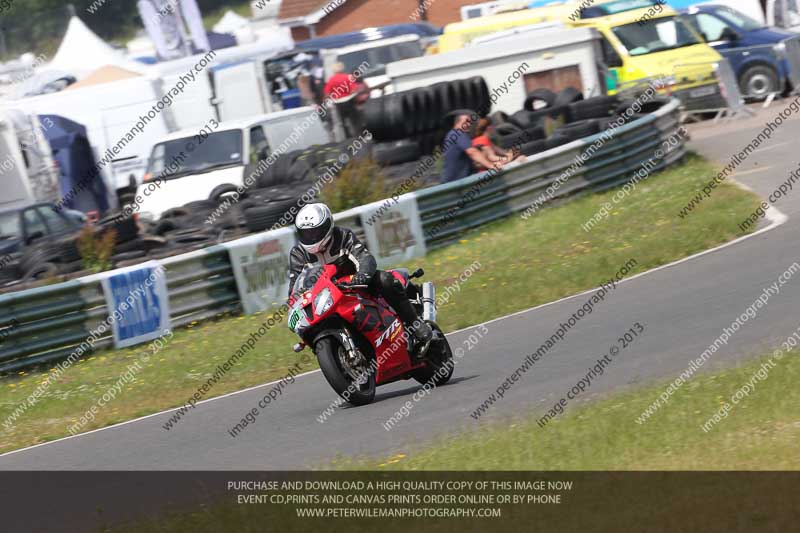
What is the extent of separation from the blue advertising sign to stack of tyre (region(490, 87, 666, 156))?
6.50 meters

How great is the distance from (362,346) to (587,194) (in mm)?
9498

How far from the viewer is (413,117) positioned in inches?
786

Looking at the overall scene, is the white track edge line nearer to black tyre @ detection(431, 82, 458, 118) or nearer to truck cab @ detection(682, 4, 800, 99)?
black tyre @ detection(431, 82, 458, 118)

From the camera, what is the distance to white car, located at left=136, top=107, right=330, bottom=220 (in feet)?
60.0

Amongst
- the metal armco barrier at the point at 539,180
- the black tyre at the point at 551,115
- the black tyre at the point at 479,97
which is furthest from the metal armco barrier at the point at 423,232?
the black tyre at the point at 479,97

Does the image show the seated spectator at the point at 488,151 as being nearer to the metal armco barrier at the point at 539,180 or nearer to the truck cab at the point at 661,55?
the metal armco barrier at the point at 539,180

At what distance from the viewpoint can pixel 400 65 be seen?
23.2 m

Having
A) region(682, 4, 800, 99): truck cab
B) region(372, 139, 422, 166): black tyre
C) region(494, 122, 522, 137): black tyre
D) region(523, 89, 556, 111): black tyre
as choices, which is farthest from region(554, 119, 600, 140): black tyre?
region(682, 4, 800, 99): truck cab

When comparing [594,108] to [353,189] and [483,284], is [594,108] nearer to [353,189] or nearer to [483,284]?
[353,189]

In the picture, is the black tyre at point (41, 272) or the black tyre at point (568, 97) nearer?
the black tyre at point (41, 272)

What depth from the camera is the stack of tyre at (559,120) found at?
59.4 feet

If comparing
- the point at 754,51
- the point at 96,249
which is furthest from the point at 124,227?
the point at 754,51

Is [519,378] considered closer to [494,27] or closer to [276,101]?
[276,101]
